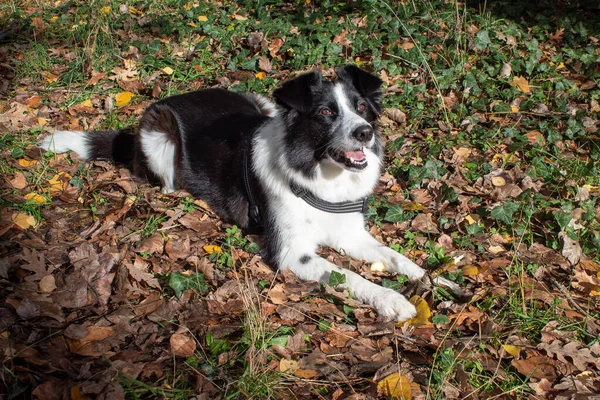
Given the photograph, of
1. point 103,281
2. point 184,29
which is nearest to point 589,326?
point 103,281

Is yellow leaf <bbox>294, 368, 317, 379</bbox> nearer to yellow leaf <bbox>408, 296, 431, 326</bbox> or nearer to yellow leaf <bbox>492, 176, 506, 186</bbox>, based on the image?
yellow leaf <bbox>408, 296, 431, 326</bbox>

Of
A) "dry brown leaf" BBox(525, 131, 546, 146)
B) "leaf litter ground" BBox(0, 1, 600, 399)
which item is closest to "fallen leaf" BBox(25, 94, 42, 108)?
"leaf litter ground" BBox(0, 1, 600, 399)

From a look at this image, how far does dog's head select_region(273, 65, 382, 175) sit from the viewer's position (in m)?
3.82

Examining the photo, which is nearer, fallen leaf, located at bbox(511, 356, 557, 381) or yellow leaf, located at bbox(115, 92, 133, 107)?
fallen leaf, located at bbox(511, 356, 557, 381)

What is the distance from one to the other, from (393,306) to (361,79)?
1.68 meters

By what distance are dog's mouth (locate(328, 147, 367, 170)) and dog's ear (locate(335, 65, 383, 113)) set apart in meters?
0.47

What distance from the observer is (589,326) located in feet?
11.4

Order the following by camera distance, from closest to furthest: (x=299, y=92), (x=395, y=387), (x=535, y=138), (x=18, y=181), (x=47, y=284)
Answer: (x=395, y=387)
(x=47, y=284)
(x=299, y=92)
(x=18, y=181)
(x=535, y=138)

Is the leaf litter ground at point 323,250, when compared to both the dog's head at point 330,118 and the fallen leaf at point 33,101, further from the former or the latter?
the dog's head at point 330,118

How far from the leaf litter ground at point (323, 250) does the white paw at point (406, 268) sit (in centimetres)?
13

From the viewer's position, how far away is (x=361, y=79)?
13.1 ft

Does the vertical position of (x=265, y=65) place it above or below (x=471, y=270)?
above

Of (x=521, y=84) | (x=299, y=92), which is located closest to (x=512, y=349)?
(x=299, y=92)

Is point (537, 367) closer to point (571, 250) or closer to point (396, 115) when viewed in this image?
point (571, 250)
